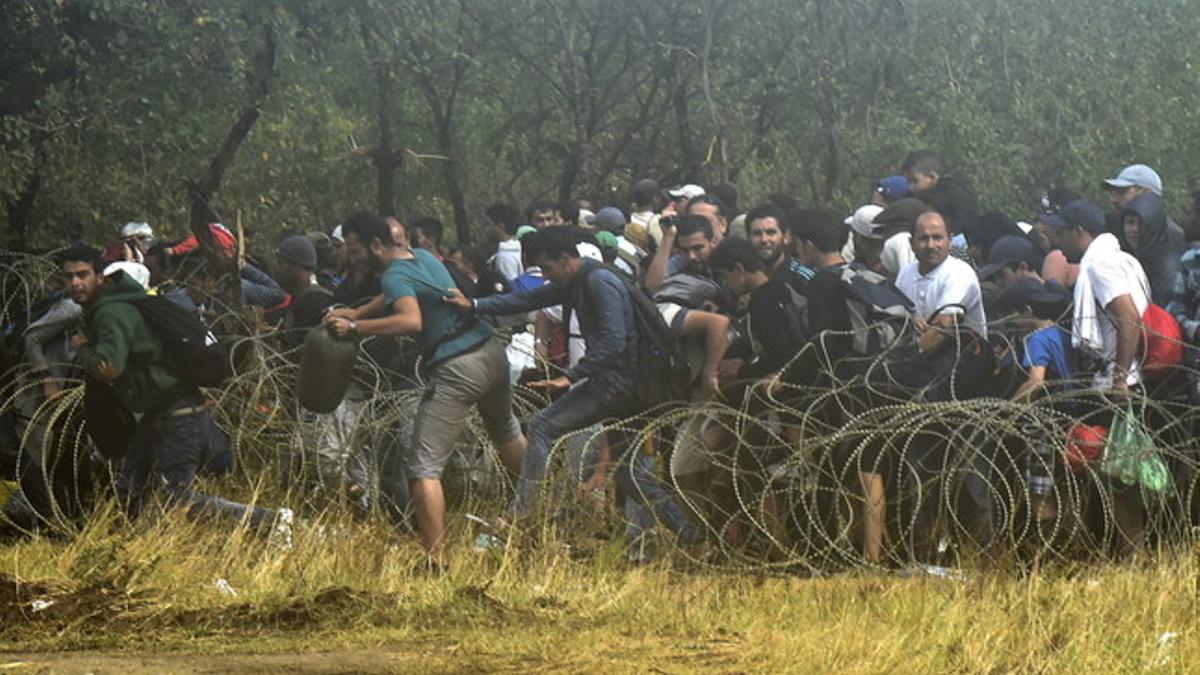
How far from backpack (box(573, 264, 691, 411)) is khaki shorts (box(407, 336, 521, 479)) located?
0.57 m

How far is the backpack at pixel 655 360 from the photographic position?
11.8 m

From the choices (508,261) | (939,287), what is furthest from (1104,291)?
(508,261)

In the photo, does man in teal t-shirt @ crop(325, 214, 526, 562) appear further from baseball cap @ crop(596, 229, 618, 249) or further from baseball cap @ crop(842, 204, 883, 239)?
baseball cap @ crop(596, 229, 618, 249)

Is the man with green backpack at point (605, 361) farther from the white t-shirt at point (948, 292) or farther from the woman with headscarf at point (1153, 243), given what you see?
the woman with headscarf at point (1153, 243)

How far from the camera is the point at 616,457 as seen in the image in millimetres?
12445

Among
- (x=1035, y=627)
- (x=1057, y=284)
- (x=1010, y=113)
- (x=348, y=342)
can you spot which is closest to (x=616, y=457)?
(x=348, y=342)

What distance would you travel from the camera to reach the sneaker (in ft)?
36.5

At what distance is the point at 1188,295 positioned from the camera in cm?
1121

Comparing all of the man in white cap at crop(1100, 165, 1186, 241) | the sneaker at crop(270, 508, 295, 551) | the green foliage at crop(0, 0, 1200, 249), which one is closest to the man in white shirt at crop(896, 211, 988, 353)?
the man in white cap at crop(1100, 165, 1186, 241)

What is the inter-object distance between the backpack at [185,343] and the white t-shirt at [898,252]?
3235 millimetres

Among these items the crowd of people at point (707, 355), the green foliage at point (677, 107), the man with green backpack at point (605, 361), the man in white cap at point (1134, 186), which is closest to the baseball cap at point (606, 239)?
the crowd of people at point (707, 355)

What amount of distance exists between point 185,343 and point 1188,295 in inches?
180

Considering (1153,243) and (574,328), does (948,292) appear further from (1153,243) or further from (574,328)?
(574,328)

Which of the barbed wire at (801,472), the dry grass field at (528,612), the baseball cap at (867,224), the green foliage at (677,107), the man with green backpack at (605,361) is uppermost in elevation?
the green foliage at (677,107)
